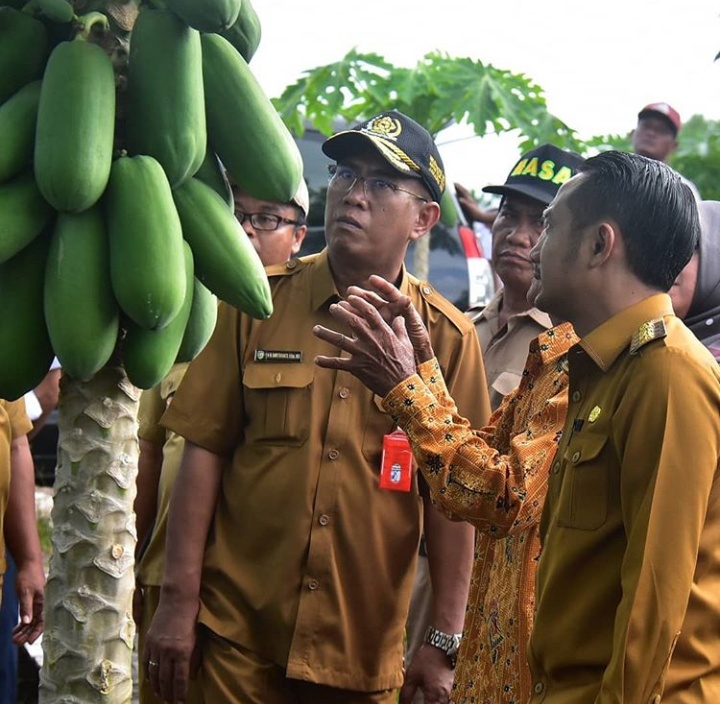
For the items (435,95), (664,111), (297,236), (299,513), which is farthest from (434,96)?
(299,513)

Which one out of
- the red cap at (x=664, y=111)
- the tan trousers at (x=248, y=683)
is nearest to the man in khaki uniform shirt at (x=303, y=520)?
the tan trousers at (x=248, y=683)

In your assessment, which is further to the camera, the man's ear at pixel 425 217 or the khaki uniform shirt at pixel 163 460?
the khaki uniform shirt at pixel 163 460

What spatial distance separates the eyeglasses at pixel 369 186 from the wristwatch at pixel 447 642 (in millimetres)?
1297

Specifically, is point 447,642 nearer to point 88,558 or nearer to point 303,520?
point 303,520

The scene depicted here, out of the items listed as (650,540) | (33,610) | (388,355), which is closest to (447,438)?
(388,355)

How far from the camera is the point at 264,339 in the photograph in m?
3.54

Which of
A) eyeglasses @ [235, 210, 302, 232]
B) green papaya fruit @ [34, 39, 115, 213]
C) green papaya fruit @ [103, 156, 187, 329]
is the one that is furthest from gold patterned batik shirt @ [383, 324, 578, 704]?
eyeglasses @ [235, 210, 302, 232]

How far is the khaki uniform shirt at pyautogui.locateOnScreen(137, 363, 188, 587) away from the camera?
157 inches

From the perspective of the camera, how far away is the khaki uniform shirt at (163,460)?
157 inches

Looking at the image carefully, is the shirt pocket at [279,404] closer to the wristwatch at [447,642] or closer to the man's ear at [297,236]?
the wristwatch at [447,642]

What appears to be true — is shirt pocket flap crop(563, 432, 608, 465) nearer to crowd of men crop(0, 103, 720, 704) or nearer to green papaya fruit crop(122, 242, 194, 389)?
crowd of men crop(0, 103, 720, 704)

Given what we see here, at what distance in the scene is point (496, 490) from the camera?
270 cm

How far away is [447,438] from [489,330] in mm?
1881

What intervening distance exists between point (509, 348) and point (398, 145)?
1081 millimetres
